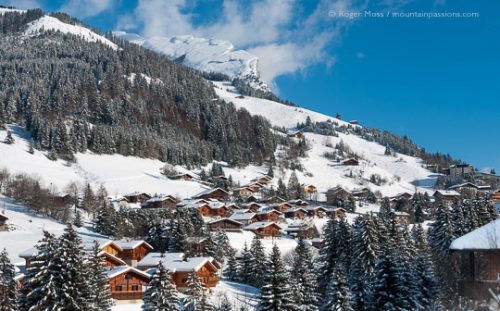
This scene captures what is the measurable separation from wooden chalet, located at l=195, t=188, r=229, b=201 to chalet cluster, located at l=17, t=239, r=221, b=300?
125 feet

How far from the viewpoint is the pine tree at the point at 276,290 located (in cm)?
2747

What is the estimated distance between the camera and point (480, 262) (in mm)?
19938

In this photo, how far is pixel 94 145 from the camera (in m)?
113

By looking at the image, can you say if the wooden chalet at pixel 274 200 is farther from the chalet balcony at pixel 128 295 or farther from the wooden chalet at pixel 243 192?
the chalet balcony at pixel 128 295

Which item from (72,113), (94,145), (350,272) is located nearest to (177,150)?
(94,145)

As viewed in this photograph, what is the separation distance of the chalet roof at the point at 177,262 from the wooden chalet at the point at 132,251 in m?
3.61

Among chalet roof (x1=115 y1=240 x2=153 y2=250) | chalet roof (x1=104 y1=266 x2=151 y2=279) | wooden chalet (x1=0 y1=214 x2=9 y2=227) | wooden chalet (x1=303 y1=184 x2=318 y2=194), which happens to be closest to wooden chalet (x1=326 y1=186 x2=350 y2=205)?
wooden chalet (x1=303 y1=184 x2=318 y2=194)

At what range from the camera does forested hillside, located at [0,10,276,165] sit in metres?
117

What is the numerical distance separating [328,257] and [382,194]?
77.6 meters

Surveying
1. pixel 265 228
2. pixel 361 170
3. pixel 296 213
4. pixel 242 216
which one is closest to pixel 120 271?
pixel 265 228

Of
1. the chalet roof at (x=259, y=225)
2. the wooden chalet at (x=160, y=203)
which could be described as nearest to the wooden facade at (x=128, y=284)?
the chalet roof at (x=259, y=225)

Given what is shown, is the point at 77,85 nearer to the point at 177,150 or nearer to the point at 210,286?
the point at 177,150

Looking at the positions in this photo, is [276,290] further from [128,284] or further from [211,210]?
[211,210]

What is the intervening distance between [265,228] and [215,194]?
2359 cm
